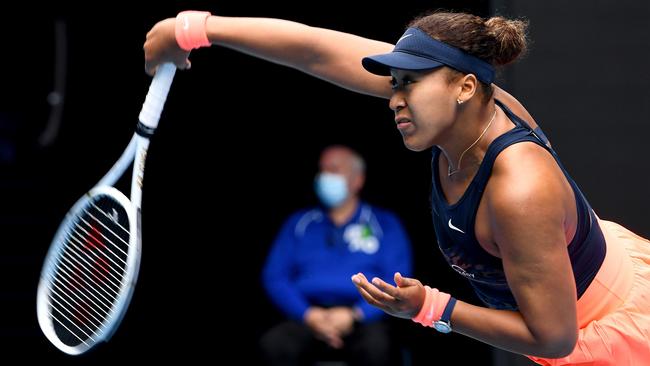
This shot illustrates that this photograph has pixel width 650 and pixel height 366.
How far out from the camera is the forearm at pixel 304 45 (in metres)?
2.67

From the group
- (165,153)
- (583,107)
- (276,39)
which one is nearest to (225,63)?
(165,153)

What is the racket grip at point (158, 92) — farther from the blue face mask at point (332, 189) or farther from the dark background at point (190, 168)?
the dark background at point (190, 168)

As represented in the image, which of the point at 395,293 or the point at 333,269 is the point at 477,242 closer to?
the point at 395,293

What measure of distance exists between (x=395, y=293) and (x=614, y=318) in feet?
1.93

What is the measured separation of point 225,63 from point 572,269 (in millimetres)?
3467

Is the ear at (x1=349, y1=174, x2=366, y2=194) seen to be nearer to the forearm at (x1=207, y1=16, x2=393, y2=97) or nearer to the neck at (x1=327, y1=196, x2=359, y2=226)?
the neck at (x1=327, y1=196, x2=359, y2=226)

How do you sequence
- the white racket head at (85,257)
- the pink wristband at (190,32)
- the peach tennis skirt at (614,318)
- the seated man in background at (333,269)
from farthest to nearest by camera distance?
the seated man in background at (333,269), the white racket head at (85,257), the pink wristband at (190,32), the peach tennis skirt at (614,318)

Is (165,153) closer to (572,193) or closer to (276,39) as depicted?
(276,39)

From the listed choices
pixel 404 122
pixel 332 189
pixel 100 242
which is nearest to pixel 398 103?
pixel 404 122

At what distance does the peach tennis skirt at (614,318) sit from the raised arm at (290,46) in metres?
0.69

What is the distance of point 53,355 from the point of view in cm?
541

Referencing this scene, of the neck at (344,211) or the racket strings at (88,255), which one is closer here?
the racket strings at (88,255)

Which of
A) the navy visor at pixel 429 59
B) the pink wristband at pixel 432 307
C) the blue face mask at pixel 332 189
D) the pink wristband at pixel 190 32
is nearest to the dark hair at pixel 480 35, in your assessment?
the navy visor at pixel 429 59

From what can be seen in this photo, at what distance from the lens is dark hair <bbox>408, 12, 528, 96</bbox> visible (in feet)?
7.45
